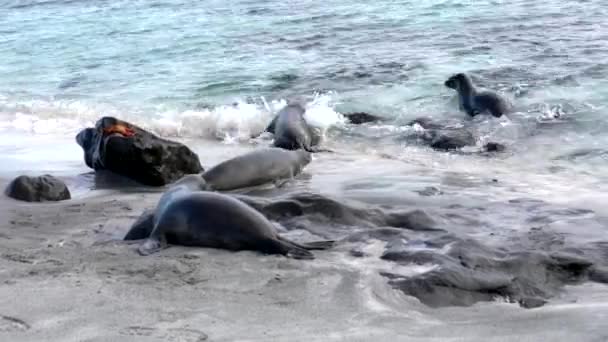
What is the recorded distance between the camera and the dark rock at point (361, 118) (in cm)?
964

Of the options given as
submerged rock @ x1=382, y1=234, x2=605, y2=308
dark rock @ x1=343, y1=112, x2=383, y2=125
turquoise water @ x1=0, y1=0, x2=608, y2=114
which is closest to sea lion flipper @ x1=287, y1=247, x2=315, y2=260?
submerged rock @ x1=382, y1=234, x2=605, y2=308

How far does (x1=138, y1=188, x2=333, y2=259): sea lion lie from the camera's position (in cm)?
453

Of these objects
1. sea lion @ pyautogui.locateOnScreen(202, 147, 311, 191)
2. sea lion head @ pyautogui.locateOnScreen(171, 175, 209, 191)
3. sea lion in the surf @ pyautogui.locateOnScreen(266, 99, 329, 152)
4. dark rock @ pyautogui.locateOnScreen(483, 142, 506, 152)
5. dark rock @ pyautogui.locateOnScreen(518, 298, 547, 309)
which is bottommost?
dark rock @ pyautogui.locateOnScreen(483, 142, 506, 152)

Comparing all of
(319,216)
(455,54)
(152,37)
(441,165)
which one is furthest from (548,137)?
(152,37)

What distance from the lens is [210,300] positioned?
367cm

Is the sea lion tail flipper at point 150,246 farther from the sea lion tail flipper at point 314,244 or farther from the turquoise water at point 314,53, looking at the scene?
the turquoise water at point 314,53

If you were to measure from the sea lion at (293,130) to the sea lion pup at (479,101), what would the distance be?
1.91 metres

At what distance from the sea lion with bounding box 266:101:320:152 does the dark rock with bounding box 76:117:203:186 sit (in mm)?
1362

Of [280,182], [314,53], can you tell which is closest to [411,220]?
[280,182]

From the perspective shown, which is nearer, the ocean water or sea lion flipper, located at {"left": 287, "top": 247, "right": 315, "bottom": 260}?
sea lion flipper, located at {"left": 287, "top": 247, "right": 315, "bottom": 260}

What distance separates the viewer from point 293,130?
841 cm

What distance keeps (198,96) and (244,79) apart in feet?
3.67

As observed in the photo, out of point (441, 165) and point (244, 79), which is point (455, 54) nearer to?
point (244, 79)

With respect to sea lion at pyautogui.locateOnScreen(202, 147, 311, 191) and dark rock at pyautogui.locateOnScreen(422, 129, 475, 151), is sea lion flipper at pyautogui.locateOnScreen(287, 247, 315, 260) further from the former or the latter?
dark rock at pyautogui.locateOnScreen(422, 129, 475, 151)
